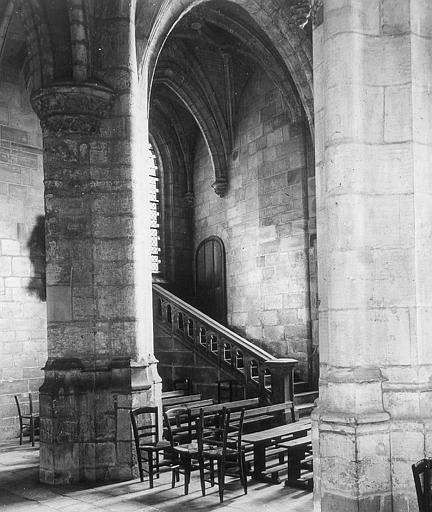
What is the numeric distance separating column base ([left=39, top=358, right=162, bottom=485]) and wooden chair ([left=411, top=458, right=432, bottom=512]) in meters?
4.47

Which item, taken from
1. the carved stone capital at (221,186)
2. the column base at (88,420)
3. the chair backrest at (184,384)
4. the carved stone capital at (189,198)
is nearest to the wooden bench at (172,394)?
the chair backrest at (184,384)

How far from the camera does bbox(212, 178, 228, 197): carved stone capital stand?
14.6 meters

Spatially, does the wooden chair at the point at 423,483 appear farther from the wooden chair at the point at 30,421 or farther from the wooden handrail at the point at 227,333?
the wooden handrail at the point at 227,333

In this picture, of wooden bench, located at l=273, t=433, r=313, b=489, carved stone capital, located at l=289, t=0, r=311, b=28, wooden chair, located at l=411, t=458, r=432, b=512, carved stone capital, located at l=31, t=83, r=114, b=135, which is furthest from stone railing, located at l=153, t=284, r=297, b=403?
wooden chair, located at l=411, t=458, r=432, b=512

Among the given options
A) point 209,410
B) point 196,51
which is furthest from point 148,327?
point 196,51

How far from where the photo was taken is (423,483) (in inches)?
128

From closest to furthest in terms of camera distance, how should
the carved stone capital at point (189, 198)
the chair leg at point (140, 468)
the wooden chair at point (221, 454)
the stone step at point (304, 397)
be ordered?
the wooden chair at point (221, 454), the chair leg at point (140, 468), the stone step at point (304, 397), the carved stone capital at point (189, 198)

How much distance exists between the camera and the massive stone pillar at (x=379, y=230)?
135 inches

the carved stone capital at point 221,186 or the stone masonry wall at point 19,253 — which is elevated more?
the carved stone capital at point 221,186

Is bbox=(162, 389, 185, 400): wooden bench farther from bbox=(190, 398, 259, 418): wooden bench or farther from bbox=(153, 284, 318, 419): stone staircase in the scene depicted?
bbox=(190, 398, 259, 418): wooden bench

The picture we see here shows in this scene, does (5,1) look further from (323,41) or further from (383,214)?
(383,214)

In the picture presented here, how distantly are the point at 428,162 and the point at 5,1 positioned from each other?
311 inches

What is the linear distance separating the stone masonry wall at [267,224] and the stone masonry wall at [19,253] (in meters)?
4.56

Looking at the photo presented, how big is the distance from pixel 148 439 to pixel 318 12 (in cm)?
533
